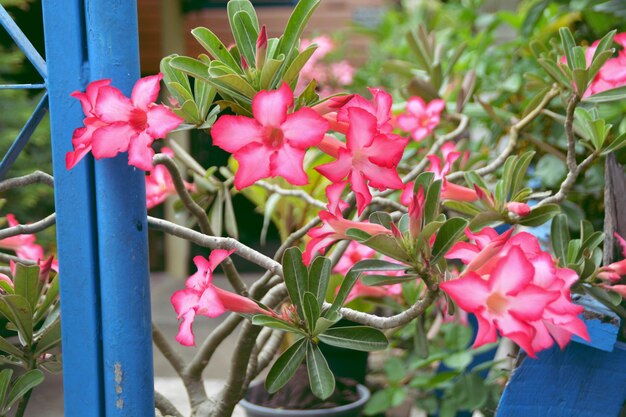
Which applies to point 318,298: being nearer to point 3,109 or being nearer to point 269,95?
point 269,95

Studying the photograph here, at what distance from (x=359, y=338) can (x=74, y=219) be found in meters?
0.32

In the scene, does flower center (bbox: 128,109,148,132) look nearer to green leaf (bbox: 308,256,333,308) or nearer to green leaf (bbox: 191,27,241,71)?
green leaf (bbox: 191,27,241,71)

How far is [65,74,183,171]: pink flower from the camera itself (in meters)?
0.66

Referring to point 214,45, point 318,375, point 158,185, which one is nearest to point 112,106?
point 214,45

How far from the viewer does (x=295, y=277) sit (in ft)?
2.31

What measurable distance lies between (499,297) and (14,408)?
0.58 meters

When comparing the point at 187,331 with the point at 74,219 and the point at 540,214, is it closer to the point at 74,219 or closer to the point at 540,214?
the point at 74,219

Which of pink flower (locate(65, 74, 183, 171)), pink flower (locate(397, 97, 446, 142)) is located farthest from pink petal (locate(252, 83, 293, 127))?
pink flower (locate(397, 97, 446, 142))

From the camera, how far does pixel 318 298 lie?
0.70m

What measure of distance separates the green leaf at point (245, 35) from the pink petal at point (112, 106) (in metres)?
0.13

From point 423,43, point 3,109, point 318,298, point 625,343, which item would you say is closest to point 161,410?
point 318,298

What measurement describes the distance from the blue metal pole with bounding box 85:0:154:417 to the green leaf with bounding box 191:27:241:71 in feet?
0.26

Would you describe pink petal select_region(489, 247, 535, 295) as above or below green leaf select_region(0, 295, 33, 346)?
above

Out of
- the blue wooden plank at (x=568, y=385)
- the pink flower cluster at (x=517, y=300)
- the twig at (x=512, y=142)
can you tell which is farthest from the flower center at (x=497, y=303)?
the twig at (x=512, y=142)
